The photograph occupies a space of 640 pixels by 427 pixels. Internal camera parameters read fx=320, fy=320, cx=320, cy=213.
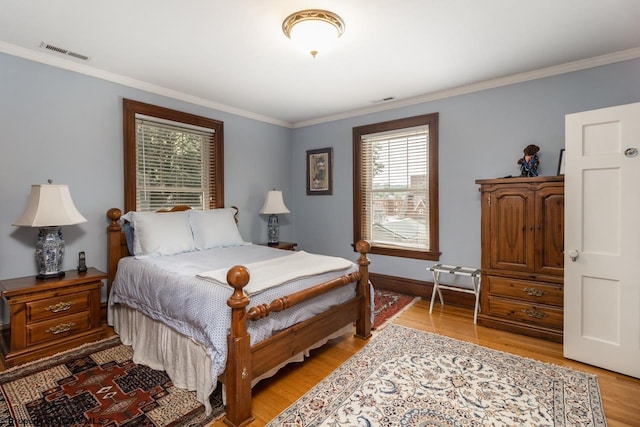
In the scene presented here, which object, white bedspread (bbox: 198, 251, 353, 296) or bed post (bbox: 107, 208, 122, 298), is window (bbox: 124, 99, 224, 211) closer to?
bed post (bbox: 107, 208, 122, 298)

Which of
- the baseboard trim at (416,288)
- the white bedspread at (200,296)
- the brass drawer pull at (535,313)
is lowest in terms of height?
the baseboard trim at (416,288)

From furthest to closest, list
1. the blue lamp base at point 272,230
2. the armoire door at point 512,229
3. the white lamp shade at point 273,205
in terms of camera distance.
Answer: the blue lamp base at point 272,230 < the white lamp shade at point 273,205 < the armoire door at point 512,229

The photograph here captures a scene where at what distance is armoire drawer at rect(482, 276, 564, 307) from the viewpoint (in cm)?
274

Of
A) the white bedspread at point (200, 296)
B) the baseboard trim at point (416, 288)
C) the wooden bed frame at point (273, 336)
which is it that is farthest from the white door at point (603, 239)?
the white bedspread at point (200, 296)

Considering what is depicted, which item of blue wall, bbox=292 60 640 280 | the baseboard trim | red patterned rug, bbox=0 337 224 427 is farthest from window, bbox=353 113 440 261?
red patterned rug, bbox=0 337 224 427

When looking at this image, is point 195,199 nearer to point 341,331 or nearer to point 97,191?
point 97,191

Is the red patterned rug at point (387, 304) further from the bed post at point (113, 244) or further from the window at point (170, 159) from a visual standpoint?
the bed post at point (113, 244)

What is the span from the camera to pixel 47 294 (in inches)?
97.1

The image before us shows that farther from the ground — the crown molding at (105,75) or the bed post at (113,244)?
the crown molding at (105,75)

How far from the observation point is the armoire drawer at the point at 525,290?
9.00ft

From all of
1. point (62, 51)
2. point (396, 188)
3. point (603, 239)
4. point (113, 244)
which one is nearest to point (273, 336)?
point (113, 244)

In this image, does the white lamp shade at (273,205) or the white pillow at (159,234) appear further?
the white lamp shade at (273,205)

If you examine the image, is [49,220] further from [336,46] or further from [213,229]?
[336,46]

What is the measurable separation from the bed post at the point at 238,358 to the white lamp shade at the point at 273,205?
2.78 metres
